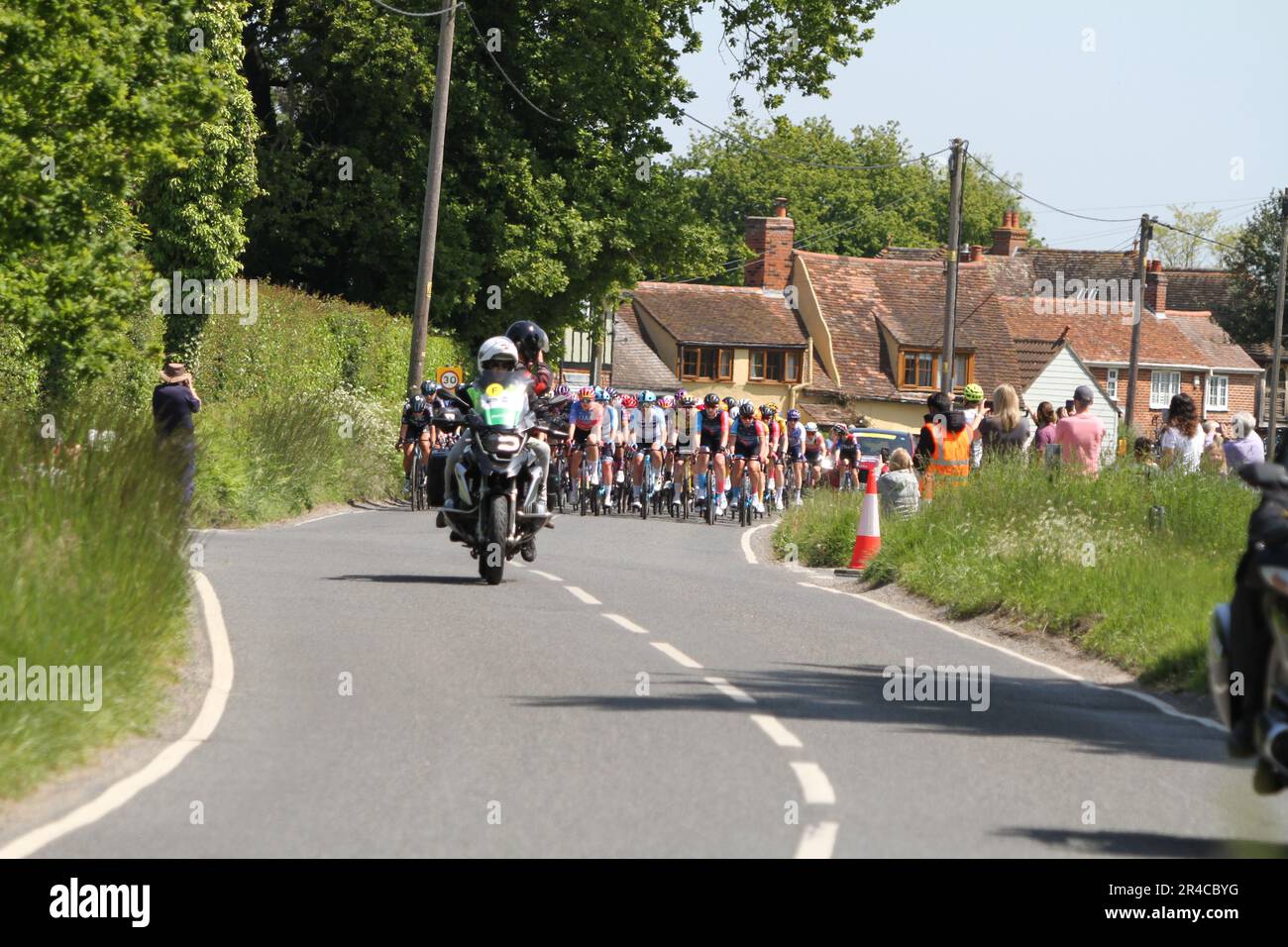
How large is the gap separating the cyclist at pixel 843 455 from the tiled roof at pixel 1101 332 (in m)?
48.2

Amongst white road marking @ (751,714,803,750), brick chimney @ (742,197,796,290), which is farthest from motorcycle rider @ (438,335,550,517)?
brick chimney @ (742,197,796,290)

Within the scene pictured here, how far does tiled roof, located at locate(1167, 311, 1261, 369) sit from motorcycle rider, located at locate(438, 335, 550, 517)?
258 ft

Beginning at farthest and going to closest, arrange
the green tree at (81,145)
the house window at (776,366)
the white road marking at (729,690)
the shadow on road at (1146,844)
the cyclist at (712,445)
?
1. the house window at (776,366)
2. the cyclist at (712,445)
3. the green tree at (81,145)
4. the white road marking at (729,690)
5. the shadow on road at (1146,844)

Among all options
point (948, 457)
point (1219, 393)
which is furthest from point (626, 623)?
point (1219, 393)

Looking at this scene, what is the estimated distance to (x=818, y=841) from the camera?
7309mm

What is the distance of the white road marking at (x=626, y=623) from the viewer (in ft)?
46.9

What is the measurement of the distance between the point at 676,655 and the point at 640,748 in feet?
12.4

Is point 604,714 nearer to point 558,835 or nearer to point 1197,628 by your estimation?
point 558,835

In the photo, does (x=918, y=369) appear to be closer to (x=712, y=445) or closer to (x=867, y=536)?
(x=712, y=445)

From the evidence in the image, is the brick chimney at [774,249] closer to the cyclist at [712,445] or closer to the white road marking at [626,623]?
the cyclist at [712,445]

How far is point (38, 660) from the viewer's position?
28.7ft

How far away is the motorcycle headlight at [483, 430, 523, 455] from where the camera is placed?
52.3 ft

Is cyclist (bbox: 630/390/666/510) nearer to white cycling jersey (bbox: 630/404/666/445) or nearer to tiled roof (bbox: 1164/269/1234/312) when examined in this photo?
white cycling jersey (bbox: 630/404/666/445)

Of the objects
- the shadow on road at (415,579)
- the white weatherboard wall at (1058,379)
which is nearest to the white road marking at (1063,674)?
the shadow on road at (415,579)
